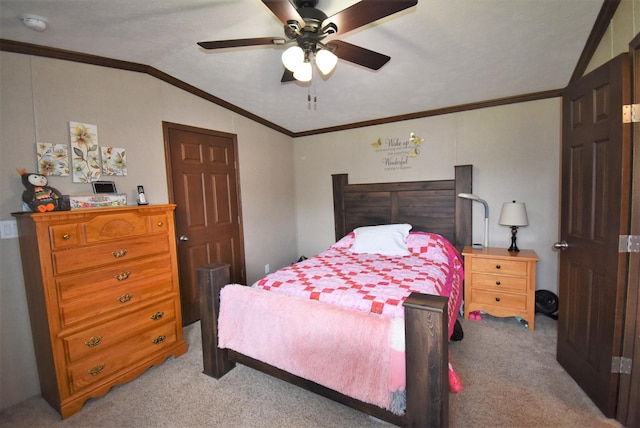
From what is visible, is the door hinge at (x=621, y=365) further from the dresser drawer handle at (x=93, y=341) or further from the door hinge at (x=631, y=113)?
the dresser drawer handle at (x=93, y=341)

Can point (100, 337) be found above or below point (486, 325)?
above

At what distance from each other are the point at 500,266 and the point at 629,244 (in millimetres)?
1284

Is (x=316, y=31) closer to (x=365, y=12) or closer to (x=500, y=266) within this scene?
(x=365, y=12)

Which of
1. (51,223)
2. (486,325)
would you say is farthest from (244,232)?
(486,325)

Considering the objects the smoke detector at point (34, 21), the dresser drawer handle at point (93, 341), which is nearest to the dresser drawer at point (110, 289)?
the dresser drawer handle at point (93, 341)

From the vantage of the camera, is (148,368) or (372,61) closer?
(372,61)

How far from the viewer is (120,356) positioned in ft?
6.70

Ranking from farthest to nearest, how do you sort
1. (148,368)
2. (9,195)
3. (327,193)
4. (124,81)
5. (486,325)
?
(327,193) < (486,325) < (124,81) < (148,368) < (9,195)

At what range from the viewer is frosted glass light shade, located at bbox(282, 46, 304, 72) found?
154 cm

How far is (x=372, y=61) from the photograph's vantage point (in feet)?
5.79

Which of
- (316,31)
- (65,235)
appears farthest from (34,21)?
(316,31)

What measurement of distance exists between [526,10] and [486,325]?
2.56m

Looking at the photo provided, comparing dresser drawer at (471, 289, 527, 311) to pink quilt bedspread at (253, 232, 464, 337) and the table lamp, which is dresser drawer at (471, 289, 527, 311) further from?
the table lamp

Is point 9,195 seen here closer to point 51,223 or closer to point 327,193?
point 51,223
